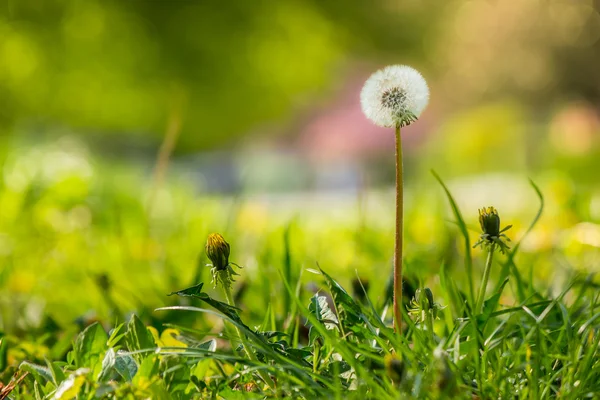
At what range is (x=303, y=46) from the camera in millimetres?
15430

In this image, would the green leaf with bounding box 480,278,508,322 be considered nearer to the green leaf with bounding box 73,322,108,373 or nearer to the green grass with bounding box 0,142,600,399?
the green grass with bounding box 0,142,600,399

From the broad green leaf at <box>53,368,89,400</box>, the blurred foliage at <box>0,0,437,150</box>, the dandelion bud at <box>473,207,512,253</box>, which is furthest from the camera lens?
the blurred foliage at <box>0,0,437,150</box>

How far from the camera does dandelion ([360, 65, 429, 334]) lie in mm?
800

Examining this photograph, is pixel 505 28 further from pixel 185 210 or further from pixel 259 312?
pixel 259 312

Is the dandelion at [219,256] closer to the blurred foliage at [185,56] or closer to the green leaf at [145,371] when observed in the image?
the green leaf at [145,371]

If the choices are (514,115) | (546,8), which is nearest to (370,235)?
(514,115)

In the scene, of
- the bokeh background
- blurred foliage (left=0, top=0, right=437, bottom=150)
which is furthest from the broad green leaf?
blurred foliage (left=0, top=0, right=437, bottom=150)

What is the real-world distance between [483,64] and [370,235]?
657 inches

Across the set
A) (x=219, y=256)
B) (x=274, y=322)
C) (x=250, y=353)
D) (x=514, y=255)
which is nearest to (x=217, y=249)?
(x=219, y=256)

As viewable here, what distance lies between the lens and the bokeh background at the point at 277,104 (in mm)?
3367

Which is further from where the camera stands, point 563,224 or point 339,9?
point 339,9

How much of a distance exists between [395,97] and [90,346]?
19.6 inches

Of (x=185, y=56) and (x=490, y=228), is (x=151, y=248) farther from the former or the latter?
(x=185, y=56)

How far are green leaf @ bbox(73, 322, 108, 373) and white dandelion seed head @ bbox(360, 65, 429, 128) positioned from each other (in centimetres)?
45
